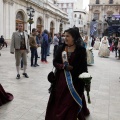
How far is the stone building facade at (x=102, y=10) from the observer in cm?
5966

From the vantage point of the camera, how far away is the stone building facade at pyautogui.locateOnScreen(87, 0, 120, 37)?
59656 millimetres

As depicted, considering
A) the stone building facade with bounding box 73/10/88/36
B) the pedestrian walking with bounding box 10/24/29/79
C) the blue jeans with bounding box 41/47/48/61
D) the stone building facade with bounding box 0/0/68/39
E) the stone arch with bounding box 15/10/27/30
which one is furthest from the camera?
the stone building facade with bounding box 73/10/88/36

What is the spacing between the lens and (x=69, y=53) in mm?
3295

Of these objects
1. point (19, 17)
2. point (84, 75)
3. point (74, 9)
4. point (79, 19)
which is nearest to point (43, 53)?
point (84, 75)

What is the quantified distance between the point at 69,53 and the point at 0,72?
508 cm

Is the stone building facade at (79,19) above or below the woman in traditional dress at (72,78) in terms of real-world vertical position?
above

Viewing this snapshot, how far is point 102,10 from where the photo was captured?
2386 inches

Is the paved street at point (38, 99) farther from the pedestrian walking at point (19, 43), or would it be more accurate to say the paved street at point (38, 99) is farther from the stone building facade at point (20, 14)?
the stone building facade at point (20, 14)

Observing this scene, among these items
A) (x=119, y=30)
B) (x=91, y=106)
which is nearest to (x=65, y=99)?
(x=91, y=106)

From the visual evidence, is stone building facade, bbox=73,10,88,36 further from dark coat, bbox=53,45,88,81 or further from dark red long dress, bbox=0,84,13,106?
dark coat, bbox=53,45,88,81

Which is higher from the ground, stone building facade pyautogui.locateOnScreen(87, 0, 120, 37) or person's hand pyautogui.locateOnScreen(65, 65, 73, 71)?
stone building facade pyautogui.locateOnScreen(87, 0, 120, 37)

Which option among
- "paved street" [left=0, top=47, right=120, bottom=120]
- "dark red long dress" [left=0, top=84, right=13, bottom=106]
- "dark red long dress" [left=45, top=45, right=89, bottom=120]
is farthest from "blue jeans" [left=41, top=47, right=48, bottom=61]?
"dark red long dress" [left=45, top=45, right=89, bottom=120]

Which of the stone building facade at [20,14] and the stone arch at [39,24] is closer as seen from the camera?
the stone building facade at [20,14]

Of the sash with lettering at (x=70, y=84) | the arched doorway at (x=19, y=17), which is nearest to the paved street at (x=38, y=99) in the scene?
the sash with lettering at (x=70, y=84)
